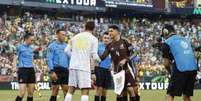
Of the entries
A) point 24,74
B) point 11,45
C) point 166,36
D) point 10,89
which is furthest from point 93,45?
point 11,45

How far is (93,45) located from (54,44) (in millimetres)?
3917

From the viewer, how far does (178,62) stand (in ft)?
47.9

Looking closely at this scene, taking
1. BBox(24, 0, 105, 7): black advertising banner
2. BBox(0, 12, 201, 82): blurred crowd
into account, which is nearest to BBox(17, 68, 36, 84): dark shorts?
BBox(0, 12, 201, 82): blurred crowd

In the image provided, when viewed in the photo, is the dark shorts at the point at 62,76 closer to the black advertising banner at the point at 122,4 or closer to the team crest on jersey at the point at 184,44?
the team crest on jersey at the point at 184,44

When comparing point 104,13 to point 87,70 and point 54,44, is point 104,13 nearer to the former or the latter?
point 54,44

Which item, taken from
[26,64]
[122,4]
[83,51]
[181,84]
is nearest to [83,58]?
[83,51]

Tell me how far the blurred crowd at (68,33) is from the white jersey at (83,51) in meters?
18.6

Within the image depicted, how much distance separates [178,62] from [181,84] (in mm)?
542

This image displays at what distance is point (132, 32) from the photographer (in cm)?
4803

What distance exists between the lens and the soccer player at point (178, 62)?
573 inches

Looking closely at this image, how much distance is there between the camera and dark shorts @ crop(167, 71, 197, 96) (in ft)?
47.9

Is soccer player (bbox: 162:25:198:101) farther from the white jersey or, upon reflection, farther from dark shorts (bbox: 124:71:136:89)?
the white jersey

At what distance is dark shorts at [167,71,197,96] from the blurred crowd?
18.8m

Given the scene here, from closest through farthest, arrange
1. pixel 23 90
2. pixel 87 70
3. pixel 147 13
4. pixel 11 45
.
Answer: pixel 87 70
pixel 23 90
pixel 11 45
pixel 147 13
